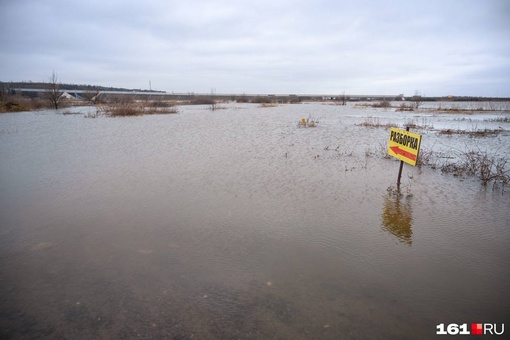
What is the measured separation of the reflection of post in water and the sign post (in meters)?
0.84

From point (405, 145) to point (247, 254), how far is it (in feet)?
15.0

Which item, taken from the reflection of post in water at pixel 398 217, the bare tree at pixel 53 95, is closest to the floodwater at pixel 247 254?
the reflection of post in water at pixel 398 217

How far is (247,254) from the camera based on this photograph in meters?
4.13

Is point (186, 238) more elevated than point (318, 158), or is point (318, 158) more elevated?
point (318, 158)

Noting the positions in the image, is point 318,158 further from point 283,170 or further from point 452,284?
point 452,284

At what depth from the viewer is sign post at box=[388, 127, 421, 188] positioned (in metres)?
6.03

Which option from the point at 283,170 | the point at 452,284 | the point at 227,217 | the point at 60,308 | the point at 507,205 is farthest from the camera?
the point at 283,170

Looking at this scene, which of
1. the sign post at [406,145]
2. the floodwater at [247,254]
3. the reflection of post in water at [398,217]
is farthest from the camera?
the sign post at [406,145]

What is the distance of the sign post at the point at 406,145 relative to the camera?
6034mm

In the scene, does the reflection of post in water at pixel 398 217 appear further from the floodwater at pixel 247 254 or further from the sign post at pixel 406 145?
the sign post at pixel 406 145

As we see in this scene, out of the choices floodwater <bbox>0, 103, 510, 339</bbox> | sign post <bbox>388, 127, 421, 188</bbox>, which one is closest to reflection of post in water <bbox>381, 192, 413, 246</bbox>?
floodwater <bbox>0, 103, 510, 339</bbox>

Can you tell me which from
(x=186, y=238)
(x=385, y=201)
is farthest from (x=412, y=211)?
(x=186, y=238)

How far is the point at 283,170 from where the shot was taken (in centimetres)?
872

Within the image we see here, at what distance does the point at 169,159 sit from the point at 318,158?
5.38 m
